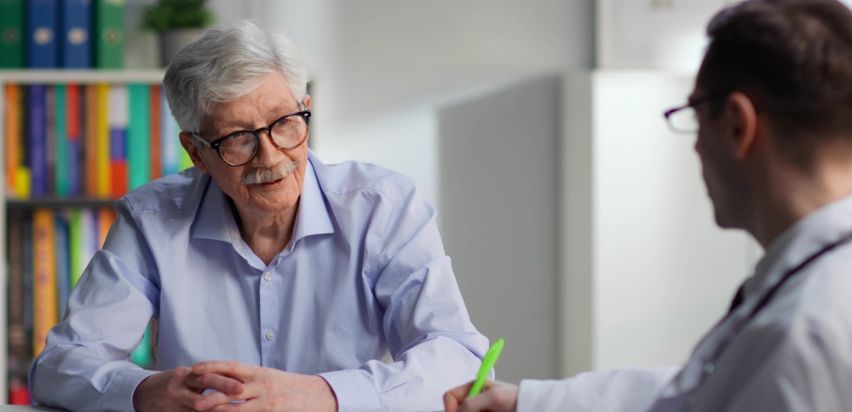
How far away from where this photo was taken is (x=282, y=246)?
1867mm

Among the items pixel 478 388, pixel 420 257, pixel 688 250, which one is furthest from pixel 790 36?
pixel 688 250

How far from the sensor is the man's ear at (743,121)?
97 cm

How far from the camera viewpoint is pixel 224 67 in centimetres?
172

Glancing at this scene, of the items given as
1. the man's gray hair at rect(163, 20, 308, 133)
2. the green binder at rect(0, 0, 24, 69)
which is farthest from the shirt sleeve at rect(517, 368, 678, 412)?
the green binder at rect(0, 0, 24, 69)

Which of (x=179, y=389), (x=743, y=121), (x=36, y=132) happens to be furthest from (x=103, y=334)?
(x=36, y=132)

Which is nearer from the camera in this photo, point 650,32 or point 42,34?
point 42,34

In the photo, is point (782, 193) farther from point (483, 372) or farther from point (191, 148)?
point (191, 148)

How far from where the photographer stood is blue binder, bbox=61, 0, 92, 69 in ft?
10.4

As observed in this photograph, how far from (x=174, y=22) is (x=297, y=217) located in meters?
1.63

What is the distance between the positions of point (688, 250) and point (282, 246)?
1.94 meters

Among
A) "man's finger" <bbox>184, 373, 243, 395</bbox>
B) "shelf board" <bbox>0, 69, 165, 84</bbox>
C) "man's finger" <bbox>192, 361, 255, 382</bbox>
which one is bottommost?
"man's finger" <bbox>184, 373, 243, 395</bbox>

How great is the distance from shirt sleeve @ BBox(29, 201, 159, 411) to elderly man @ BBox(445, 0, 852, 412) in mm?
939

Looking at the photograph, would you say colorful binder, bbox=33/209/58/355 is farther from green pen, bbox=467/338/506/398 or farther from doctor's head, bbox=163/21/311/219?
green pen, bbox=467/338/506/398

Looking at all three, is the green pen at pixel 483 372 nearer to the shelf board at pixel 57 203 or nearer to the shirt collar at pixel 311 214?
the shirt collar at pixel 311 214
